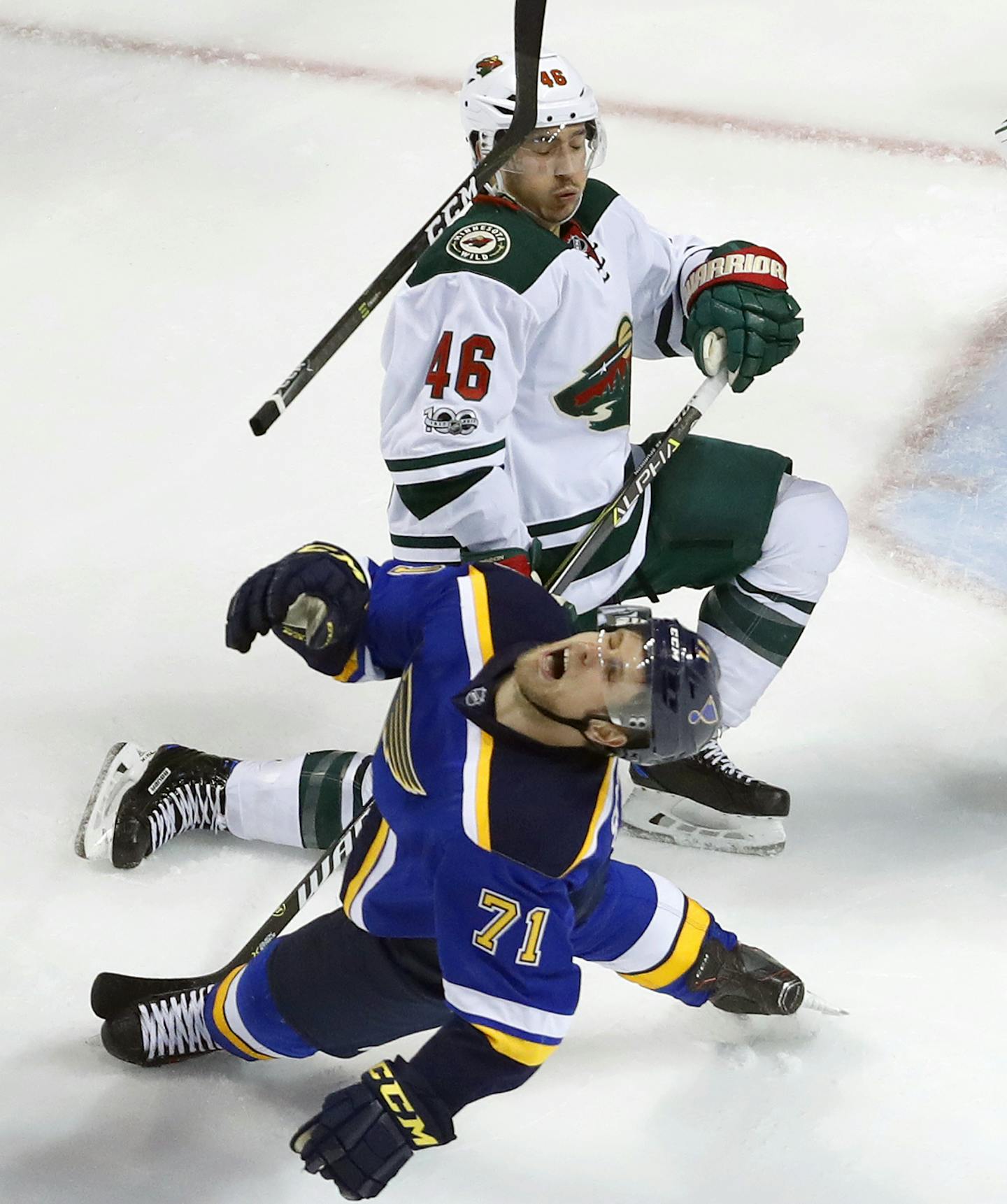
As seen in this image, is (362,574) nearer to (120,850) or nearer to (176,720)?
(120,850)

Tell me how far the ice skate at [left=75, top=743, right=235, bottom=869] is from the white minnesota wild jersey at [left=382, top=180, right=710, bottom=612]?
2.14 ft

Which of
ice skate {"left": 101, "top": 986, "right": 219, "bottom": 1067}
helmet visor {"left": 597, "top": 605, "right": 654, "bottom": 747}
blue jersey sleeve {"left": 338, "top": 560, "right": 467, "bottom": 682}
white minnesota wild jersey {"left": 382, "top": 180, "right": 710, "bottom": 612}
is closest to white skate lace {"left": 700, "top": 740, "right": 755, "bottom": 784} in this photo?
white minnesota wild jersey {"left": 382, "top": 180, "right": 710, "bottom": 612}

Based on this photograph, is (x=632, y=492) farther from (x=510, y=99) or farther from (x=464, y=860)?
(x=464, y=860)

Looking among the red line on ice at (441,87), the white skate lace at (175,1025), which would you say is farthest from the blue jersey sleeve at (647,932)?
the red line on ice at (441,87)

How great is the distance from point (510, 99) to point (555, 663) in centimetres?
116

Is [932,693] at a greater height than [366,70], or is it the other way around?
[366,70]

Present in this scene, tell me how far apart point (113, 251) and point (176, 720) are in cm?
193

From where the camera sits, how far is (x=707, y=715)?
1940 mm

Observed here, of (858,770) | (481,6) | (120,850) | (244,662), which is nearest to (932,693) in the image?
(858,770)

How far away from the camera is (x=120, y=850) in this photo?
9.53 ft

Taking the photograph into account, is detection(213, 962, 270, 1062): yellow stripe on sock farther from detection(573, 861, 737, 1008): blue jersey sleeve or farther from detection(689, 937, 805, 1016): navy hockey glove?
detection(689, 937, 805, 1016): navy hockey glove

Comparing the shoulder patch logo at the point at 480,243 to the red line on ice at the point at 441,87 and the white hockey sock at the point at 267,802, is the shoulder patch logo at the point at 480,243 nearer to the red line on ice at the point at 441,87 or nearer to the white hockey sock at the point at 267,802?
the white hockey sock at the point at 267,802

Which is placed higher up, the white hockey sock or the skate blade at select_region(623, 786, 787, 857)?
the white hockey sock

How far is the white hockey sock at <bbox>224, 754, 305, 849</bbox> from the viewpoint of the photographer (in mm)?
A: 2945
